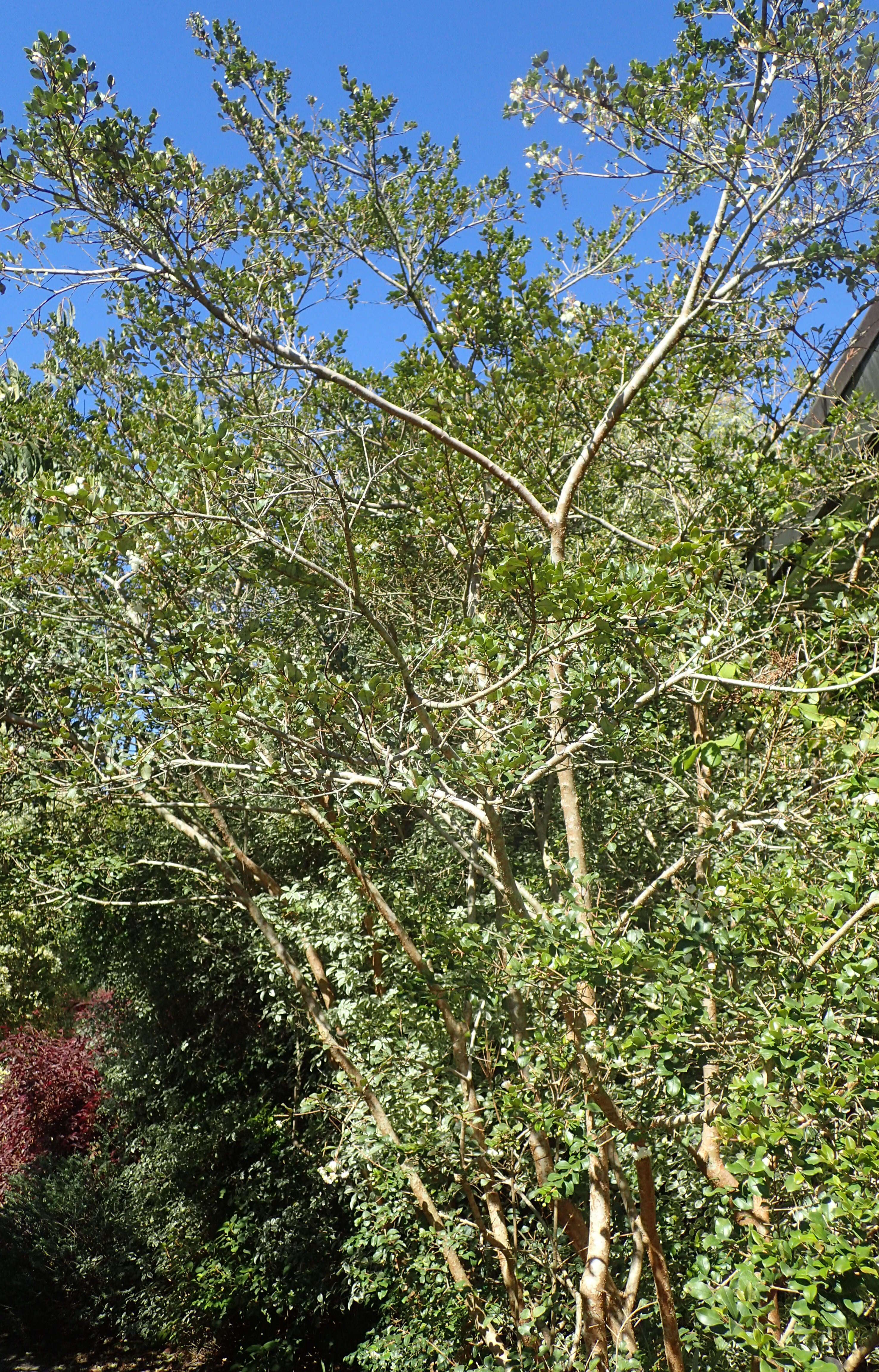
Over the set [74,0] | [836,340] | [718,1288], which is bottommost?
[718,1288]

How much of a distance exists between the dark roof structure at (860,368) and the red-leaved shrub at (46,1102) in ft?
34.4

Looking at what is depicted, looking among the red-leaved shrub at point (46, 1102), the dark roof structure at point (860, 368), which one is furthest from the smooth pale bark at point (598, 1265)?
the red-leaved shrub at point (46, 1102)

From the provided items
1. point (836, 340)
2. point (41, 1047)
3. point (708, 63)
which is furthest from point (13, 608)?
point (41, 1047)

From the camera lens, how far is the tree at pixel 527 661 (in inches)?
114

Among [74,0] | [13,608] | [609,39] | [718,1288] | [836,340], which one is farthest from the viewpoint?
[836,340]

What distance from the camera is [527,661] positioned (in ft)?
10.9

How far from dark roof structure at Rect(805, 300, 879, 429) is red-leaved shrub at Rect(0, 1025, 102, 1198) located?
1049 centimetres

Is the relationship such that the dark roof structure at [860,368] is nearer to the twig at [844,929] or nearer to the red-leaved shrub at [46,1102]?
the twig at [844,929]

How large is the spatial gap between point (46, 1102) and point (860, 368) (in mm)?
11557

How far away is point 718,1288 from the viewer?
7.13ft

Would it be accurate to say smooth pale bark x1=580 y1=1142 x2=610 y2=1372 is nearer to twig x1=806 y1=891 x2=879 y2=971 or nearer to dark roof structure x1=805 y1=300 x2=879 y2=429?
twig x1=806 y1=891 x2=879 y2=971

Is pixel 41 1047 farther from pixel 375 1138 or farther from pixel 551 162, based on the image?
pixel 551 162

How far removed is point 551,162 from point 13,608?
3291 millimetres

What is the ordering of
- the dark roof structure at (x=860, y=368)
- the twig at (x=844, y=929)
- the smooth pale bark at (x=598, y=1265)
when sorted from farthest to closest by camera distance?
1. the dark roof structure at (x=860, y=368)
2. the smooth pale bark at (x=598, y=1265)
3. the twig at (x=844, y=929)
